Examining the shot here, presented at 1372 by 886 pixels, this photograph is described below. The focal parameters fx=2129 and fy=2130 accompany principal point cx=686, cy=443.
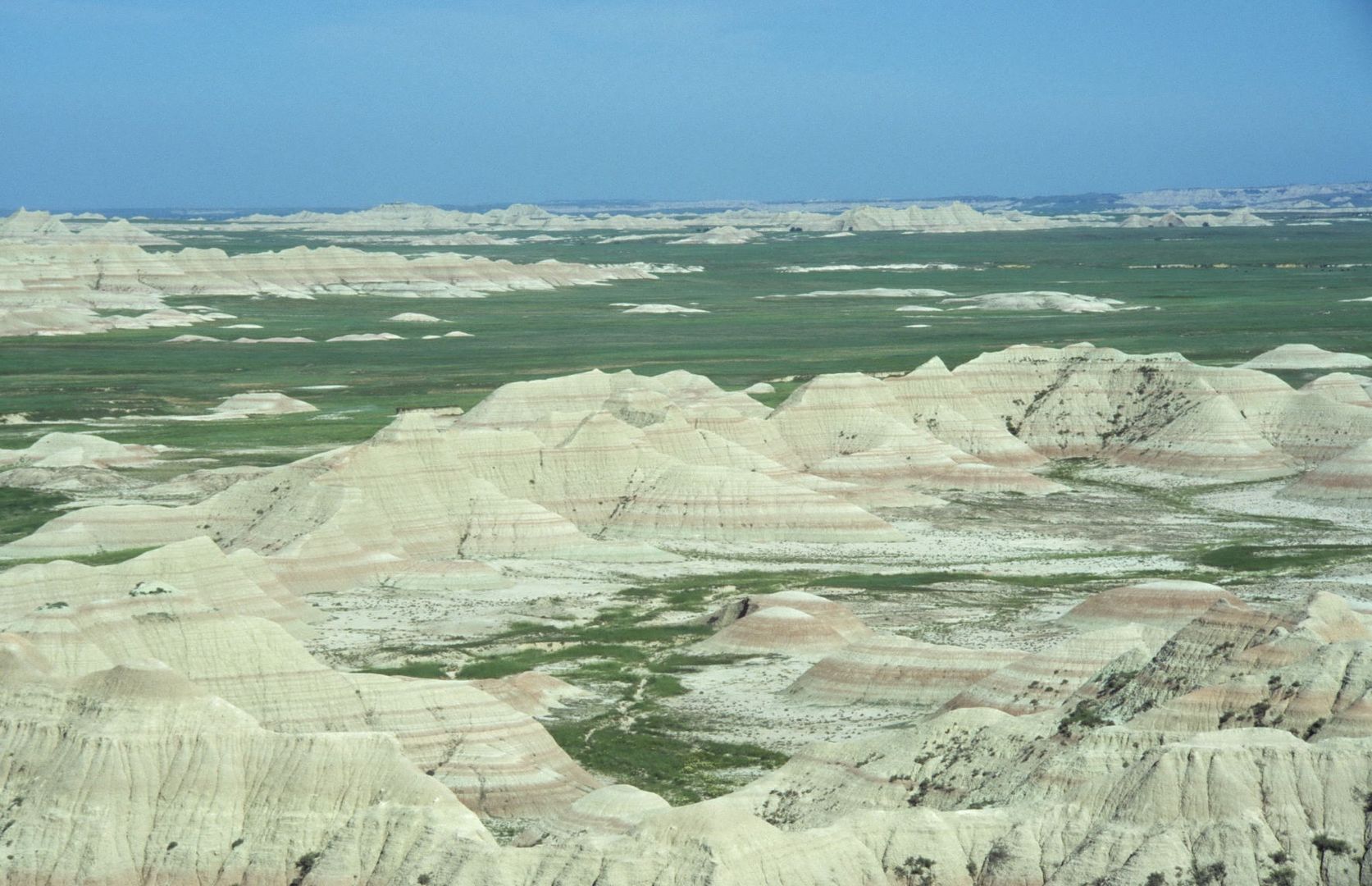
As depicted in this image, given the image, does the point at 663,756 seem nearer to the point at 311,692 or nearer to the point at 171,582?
the point at 311,692

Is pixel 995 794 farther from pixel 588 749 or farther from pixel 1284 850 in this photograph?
pixel 588 749

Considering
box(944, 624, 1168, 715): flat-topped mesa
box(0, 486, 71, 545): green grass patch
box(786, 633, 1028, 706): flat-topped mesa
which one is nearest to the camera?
box(944, 624, 1168, 715): flat-topped mesa

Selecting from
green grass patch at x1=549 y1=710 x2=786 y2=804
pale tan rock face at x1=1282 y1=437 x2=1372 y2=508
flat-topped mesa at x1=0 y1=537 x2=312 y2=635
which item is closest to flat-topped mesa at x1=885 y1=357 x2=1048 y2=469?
pale tan rock face at x1=1282 y1=437 x2=1372 y2=508

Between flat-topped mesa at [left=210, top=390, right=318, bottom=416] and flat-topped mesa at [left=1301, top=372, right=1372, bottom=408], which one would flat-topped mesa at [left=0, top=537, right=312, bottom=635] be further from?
flat-topped mesa at [left=1301, top=372, right=1372, bottom=408]

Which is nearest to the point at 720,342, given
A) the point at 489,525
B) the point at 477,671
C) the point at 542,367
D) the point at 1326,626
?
the point at 542,367

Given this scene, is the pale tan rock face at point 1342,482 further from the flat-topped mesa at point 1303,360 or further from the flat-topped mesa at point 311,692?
the flat-topped mesa at point 311,692

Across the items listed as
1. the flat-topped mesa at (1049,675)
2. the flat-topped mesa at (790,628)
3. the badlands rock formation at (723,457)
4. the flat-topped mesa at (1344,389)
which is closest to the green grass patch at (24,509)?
the badlands rock formation at (723,457)
